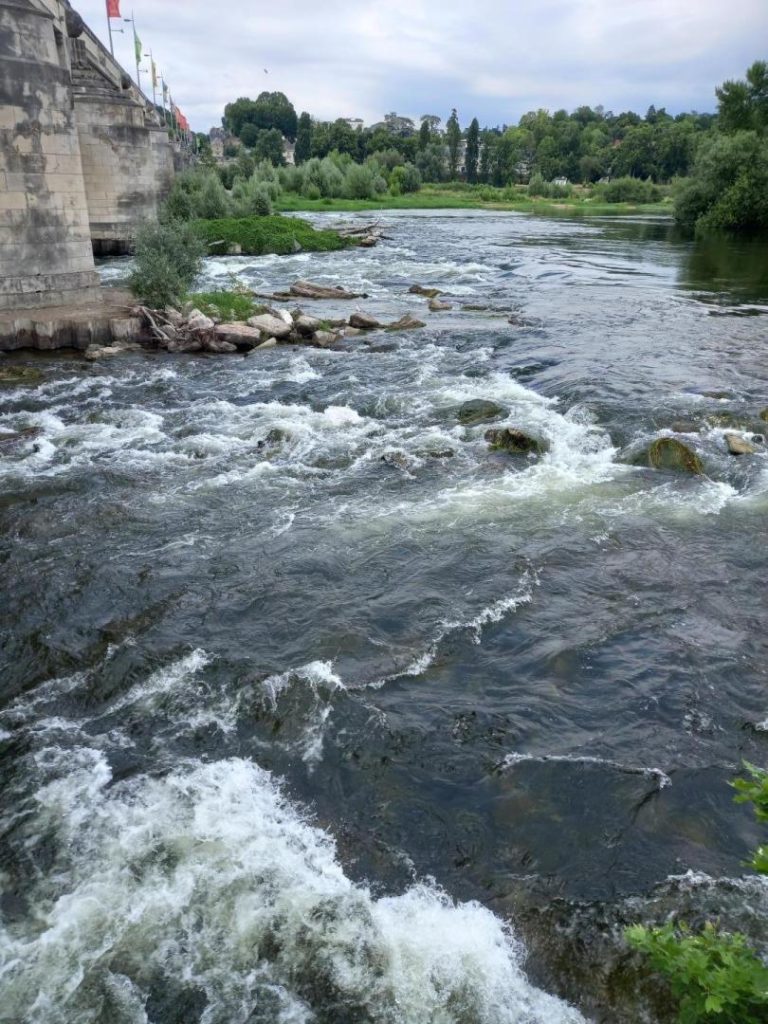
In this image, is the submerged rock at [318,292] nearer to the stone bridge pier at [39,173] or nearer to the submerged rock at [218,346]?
the stone bridge pier at [39,173]

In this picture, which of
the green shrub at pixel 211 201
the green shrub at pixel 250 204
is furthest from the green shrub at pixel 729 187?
the green shrub at pixel 211 201

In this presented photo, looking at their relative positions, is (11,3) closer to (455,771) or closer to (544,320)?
(544,320)

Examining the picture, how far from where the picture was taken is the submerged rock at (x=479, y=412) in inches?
534

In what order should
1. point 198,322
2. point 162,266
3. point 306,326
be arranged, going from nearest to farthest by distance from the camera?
1. point 198,322
2. point 162,266
3. point 306,326

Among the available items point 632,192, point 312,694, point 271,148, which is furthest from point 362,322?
point 271,148

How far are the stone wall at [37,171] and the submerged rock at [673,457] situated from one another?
16515 millimetres

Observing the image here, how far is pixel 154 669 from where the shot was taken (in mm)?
6660

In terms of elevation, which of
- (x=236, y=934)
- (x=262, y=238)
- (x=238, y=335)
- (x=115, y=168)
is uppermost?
(x=115, y=168)

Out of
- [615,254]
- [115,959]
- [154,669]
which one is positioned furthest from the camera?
[615,254]

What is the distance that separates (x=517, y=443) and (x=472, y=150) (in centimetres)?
15624

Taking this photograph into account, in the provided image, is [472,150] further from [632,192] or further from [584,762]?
[584,762]

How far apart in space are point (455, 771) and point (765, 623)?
3850mm

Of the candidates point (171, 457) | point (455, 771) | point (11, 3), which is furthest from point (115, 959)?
point (11, 3)

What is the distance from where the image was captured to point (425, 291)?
27781 millimetres
